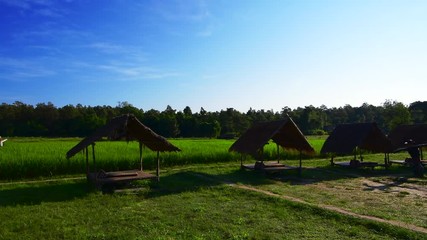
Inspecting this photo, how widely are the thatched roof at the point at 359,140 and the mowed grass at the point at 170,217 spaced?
9.74m

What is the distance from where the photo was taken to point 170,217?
33.4ft

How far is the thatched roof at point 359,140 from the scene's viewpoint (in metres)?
21.1

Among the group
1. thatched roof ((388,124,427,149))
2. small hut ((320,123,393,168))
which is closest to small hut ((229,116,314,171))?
small hut ((320,123,393,168))

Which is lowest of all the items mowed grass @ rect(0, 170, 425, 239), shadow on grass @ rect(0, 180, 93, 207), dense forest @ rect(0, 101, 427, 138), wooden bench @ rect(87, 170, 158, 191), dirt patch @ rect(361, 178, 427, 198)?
dirt patch @ rect(361, 178, 427, 198)

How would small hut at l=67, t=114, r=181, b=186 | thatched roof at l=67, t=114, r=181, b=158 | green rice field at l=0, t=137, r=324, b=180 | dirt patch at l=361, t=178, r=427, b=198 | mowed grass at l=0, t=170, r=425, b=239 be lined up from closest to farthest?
mowed grass at l=0, t=170, r=425, b=239 → dirt patch at l=361, t=178, r=427, b=198 → small hut at l=67, t=114, r=181, b=186 → thatched roof at l=67, t=114, r=181, b=158 → green rice field at l=0, t=137, r=324, b=180

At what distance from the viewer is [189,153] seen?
79.9 feet

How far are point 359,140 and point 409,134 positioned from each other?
6.81 meters

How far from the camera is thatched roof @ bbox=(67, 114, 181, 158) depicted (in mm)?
14844

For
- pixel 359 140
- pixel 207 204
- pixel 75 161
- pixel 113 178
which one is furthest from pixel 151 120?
pixel 207 204

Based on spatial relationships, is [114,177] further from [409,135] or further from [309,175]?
[409,135]

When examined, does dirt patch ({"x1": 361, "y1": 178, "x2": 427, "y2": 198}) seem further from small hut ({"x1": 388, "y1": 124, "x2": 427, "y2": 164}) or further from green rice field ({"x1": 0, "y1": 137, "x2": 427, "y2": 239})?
small hut ({"x1": 388, "y1": 124, "x2": 427, "y2": 164})

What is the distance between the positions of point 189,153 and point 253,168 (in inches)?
231

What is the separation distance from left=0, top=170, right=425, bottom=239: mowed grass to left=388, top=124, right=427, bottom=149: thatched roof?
1590 cm

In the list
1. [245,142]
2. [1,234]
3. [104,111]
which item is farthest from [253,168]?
[104,111]
